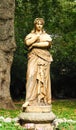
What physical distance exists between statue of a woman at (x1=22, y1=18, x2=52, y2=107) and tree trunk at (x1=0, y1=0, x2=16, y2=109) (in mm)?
7899

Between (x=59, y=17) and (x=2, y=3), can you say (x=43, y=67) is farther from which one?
(x=59, y=17)

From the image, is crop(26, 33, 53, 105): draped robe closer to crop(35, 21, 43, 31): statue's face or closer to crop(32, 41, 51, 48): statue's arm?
crop(32, 41, 51, 48): statue's arm

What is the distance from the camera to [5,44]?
18906 mm

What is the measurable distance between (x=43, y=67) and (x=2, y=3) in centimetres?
838

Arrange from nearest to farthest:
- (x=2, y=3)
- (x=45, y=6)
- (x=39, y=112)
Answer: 1. (x=39, y=112)
2. (x=2, y=3)
3. (x=45, y=6)

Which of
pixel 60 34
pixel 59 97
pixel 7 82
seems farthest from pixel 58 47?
pixel 7 82

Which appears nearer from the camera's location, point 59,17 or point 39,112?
point 39,112

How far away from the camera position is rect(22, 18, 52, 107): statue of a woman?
1090 cm

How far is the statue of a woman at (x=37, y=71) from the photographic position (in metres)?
10.9

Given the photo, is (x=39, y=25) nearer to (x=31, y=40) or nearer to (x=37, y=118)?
(x=31, y=40)

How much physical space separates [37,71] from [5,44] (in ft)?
26.8

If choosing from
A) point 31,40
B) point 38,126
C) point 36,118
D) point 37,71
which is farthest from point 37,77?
point 38,126

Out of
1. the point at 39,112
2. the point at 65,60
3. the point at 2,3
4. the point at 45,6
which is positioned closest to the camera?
the point at 39,112

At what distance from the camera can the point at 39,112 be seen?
35.4 feet
